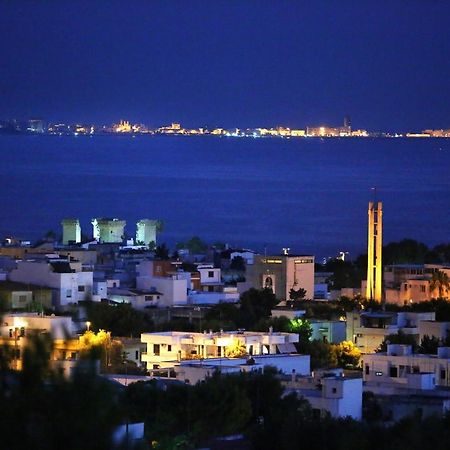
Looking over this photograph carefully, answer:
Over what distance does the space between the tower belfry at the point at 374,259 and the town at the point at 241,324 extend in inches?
1.4

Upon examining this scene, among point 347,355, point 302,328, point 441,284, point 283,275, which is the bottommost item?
point 347,355

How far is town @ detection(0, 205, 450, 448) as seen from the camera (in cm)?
1463

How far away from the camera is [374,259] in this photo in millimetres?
26578

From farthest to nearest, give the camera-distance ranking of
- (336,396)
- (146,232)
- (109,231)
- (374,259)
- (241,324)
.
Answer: (146,232), (109,231), (374,259), (241,324), (336,396)

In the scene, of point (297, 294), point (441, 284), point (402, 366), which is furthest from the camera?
point (297, 294)

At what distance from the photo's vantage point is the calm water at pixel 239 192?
5128cm

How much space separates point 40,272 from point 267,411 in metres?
9.38

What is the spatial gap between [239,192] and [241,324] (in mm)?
55794

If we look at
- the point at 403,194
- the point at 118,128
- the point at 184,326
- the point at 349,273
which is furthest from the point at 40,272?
the point at 118,128

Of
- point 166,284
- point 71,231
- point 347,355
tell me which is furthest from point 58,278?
point 71,231

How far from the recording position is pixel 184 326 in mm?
20891

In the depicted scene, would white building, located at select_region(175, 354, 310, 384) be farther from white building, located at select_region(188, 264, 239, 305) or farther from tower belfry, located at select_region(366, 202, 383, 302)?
tower belfry, located at select_region(366, 202, 383, 302)

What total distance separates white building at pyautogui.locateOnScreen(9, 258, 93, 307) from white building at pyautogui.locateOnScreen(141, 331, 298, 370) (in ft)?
11.4

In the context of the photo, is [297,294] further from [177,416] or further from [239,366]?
[177,416]
